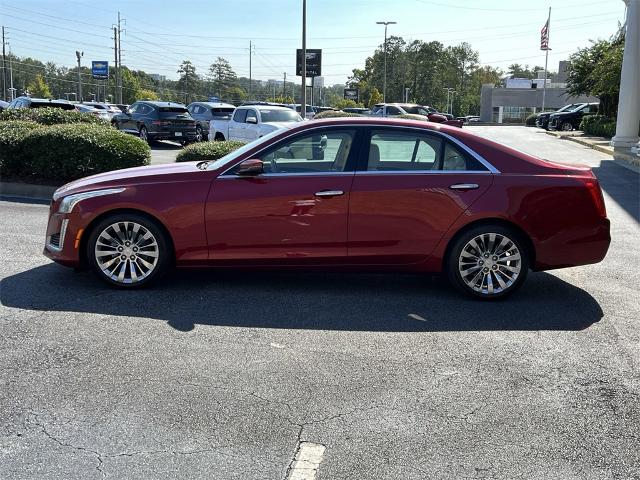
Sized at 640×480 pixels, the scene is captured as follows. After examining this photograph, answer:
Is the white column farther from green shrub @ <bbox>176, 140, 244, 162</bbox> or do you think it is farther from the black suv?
green shrub @ <bbox>176, 140, 244, 162</bbox>

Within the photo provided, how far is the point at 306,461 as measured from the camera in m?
3.36

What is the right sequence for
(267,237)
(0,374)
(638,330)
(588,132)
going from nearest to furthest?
1. (0,374)
2. (638,330)
3. (267,237)
4. (588,132)

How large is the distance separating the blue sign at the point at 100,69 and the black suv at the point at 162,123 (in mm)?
65913

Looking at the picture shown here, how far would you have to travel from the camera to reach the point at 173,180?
6.08 meters

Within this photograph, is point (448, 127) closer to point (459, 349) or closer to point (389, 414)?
point (459, 349)

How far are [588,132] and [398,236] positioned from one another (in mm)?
28530

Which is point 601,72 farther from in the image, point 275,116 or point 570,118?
point 275,116

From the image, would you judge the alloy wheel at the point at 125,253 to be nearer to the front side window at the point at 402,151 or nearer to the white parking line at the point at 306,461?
the front side window at the point at 402,151

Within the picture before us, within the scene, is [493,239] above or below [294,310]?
above

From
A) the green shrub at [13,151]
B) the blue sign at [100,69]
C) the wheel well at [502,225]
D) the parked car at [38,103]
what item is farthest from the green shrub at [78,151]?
the blue sign at [100,69]

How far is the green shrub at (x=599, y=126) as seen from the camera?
1142 inches

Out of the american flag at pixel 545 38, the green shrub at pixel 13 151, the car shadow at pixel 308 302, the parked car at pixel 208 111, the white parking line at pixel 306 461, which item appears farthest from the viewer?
the american flag at pixel 545 38

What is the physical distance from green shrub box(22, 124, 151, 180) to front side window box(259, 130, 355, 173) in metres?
6.24

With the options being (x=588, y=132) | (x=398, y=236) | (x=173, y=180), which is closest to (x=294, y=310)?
(x=398, y=236)
